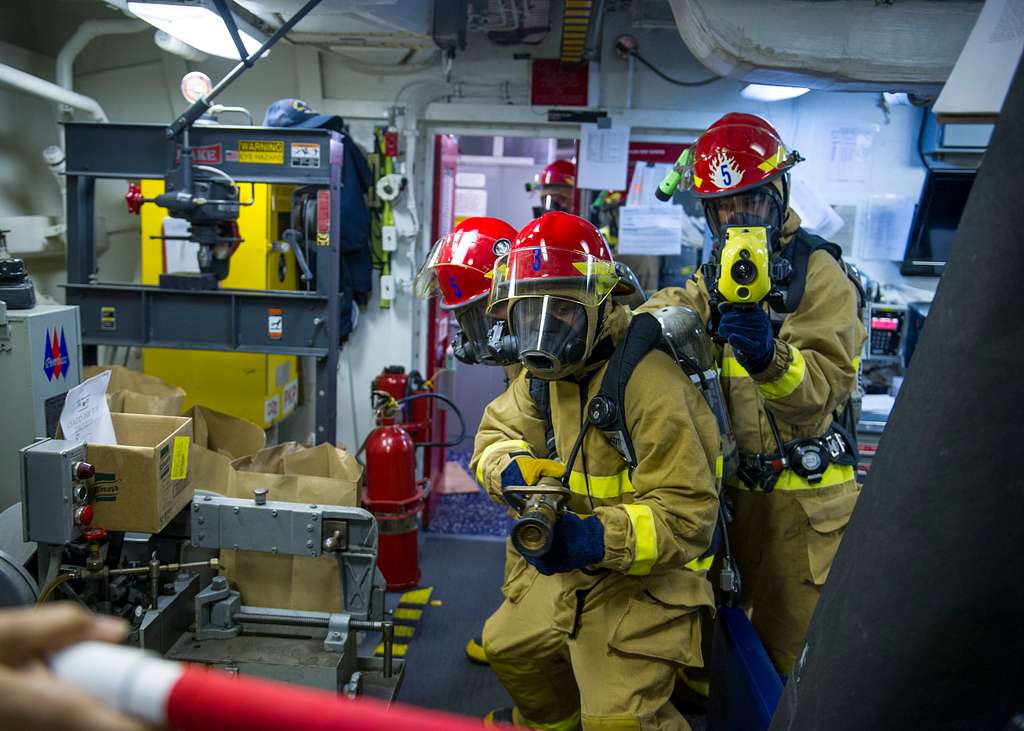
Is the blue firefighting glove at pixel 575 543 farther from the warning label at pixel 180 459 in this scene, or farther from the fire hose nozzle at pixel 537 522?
the warning label at pixel 180 459

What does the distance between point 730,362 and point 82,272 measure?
3599mm

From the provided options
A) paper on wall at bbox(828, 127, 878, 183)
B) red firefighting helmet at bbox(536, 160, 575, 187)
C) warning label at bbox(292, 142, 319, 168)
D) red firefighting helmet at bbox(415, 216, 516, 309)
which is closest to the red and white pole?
red firefighting helmet at bbox(415, 216, 516, 309)

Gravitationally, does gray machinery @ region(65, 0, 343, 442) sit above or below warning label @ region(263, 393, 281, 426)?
above

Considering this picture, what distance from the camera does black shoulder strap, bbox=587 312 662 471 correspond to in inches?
82.2

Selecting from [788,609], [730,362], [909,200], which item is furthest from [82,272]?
[909,200]

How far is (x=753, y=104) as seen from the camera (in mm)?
5148

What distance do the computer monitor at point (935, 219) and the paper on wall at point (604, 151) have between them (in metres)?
1.90

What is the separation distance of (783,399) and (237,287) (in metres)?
3.68

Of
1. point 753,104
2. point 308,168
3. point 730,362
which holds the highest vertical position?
point 753,104

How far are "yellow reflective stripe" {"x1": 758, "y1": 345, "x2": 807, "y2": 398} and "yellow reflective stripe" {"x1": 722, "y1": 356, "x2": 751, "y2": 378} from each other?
43cm

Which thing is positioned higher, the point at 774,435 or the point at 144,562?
the point at 774,435

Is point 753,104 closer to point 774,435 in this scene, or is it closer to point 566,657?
point 774,435

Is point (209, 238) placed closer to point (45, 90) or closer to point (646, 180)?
point (45, 90)

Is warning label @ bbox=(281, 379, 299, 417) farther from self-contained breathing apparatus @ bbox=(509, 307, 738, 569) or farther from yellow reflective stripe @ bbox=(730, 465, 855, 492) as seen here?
yellow reflective stripe @ bbox=(730, 465, 855, 492)
